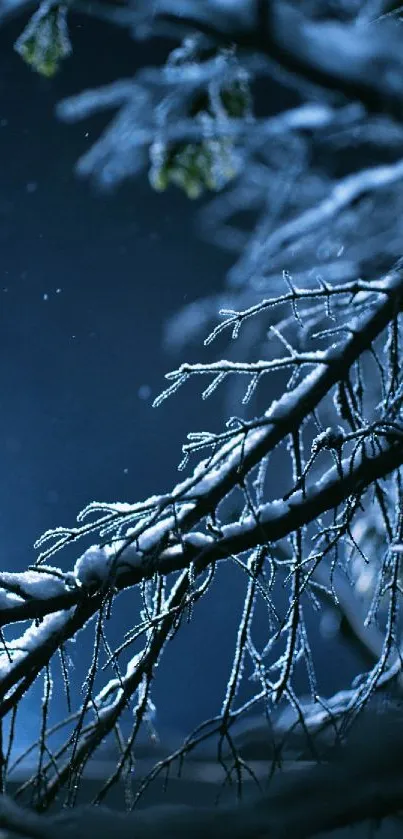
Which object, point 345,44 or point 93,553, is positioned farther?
point 93,553

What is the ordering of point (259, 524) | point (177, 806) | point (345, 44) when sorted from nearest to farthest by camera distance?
1. point (177, 806)
2. point (345, 44)
3. point (259, 524)

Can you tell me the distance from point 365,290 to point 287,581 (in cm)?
103

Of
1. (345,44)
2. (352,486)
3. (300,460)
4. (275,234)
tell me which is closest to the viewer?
(345,44)

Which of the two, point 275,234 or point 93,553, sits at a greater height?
point 275,234

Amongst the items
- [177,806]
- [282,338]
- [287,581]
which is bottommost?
[177,806]

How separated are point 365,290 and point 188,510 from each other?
950 mm

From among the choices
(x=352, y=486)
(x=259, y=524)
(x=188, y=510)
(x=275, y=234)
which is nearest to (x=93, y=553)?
(x=188, y=510)

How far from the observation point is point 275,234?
2.86m

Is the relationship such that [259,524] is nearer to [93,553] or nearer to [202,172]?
[93,553]

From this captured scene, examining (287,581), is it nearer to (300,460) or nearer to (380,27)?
(300,460)

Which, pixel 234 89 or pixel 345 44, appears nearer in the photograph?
pixel 345 44

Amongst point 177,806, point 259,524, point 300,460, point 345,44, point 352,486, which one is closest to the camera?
point 177,806

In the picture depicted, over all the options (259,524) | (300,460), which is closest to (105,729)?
(259,524)

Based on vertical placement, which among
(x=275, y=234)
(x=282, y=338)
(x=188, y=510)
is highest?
(x=275, y=234)
